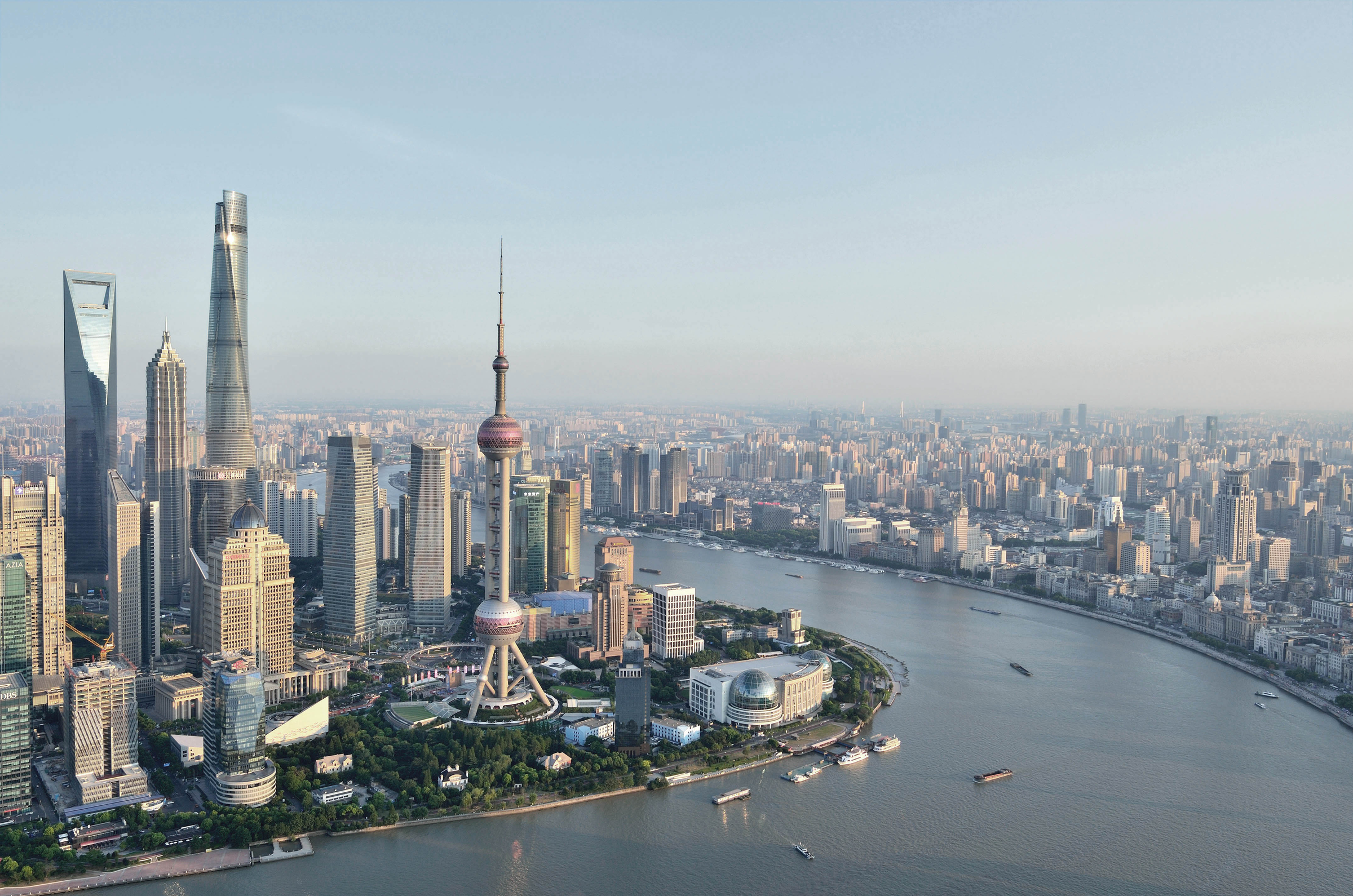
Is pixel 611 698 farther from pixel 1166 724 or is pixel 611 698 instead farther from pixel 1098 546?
pixel 1098 546

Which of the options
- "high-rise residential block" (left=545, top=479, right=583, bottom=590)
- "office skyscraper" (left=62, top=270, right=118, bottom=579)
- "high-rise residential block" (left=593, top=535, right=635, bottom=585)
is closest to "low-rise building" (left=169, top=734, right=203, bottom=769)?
"high-rise residential block" (left=593, top=535, right=635, bottom=585)

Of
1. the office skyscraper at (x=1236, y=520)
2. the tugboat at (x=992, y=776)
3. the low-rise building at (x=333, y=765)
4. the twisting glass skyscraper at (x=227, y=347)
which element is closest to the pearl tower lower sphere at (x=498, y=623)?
the low-rise building at (x=333, y=765)

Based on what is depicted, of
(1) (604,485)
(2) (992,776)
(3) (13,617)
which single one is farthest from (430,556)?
(1) (604,485)

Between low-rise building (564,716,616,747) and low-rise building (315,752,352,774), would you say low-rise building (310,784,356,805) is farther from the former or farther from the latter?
low-rise building (564,716,616,747)

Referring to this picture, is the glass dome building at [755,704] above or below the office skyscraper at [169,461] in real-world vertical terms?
below

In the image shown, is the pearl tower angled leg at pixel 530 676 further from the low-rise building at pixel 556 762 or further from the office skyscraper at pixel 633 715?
the low-rise building at pixel 556 762

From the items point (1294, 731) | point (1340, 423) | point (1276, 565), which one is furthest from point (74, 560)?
point (1340, 423)
